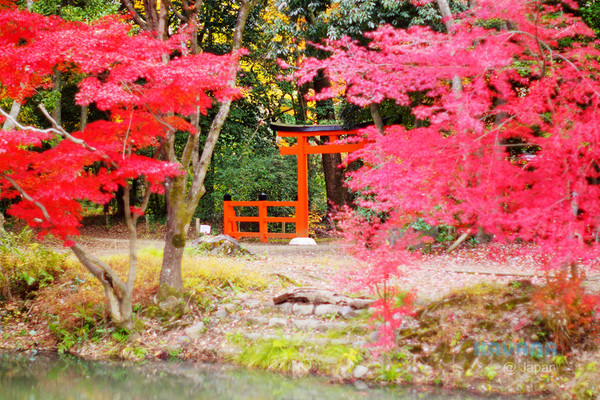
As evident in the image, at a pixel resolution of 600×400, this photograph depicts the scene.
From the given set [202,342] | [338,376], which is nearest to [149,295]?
[202,342]

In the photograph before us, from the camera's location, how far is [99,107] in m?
4.94

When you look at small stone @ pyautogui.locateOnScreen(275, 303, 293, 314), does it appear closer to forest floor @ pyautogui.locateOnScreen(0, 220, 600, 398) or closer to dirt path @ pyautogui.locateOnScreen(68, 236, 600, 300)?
forest floor @ pyautogui.locateOnScreen(0, 220, 600, 398)

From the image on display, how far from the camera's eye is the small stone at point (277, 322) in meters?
6.12

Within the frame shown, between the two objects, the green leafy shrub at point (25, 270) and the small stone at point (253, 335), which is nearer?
the small stone at point (253, 335)

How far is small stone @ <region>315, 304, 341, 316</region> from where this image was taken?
243 inches

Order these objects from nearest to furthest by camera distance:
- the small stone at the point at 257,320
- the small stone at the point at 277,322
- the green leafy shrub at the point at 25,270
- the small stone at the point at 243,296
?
1. the small stone at the point at 277,322
2. the small stone at the point at 257,320
3. the small stone at the point at 243,296
4. the green leafy shrub at the point at 25,270

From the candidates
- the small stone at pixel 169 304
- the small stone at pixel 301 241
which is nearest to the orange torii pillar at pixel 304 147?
the small stone at pixel 301 241

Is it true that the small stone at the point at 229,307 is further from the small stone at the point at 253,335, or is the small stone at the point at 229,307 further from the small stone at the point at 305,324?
the small stone at the point at 305,324

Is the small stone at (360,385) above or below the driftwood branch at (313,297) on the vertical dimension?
below

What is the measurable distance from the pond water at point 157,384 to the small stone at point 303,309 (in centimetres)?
102

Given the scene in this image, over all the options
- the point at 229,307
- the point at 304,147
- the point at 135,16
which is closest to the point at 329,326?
the point at 229,307

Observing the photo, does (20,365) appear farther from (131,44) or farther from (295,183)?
(295,183)

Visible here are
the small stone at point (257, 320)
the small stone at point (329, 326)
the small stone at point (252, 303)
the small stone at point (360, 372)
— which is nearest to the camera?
the small stone at point (360, 372)

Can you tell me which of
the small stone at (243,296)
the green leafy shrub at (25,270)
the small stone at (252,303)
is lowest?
the small stone at (252,303)
